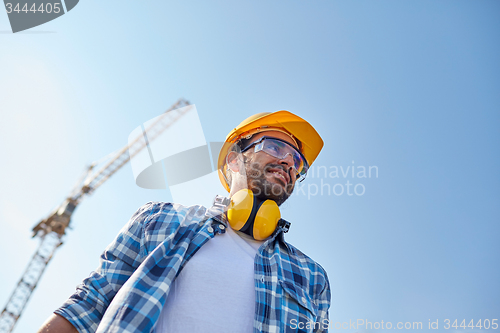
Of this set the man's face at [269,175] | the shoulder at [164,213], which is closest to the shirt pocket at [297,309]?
the shoulder at [164,213]

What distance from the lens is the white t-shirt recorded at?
2248mm

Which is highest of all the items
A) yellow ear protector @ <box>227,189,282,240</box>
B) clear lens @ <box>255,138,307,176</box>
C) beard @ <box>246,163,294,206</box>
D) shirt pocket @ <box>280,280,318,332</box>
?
clear lens @ <box>255,138,307,176</box>

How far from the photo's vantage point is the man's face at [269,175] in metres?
3.71

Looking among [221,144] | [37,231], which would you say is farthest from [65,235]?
[221,144]

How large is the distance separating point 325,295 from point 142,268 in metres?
1.85

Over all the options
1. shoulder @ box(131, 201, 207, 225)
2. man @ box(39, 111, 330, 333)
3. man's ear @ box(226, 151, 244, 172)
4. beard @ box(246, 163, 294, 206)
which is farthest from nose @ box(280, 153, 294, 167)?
shoulder @ box(131, 201, 207, 225)

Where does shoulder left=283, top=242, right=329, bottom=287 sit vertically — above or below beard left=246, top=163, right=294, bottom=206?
below

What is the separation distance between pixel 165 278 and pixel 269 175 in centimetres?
191

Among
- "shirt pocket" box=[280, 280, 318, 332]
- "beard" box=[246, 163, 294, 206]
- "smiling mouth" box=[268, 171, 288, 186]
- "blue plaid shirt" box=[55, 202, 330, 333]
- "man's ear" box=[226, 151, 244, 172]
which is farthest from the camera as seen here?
"man's ear" box=[226, 151, 244, 172]

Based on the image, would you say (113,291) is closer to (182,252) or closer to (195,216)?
(182,252)

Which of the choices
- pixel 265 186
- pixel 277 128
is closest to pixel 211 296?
pixel 265 186

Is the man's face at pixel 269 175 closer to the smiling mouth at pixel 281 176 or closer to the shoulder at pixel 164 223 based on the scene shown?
the smiling mouth at pixel 281 176

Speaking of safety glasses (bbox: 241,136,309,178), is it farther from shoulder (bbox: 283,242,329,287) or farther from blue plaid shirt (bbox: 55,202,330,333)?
shoulder (bbox: 283,242,329,287)

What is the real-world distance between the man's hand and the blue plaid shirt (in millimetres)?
42
